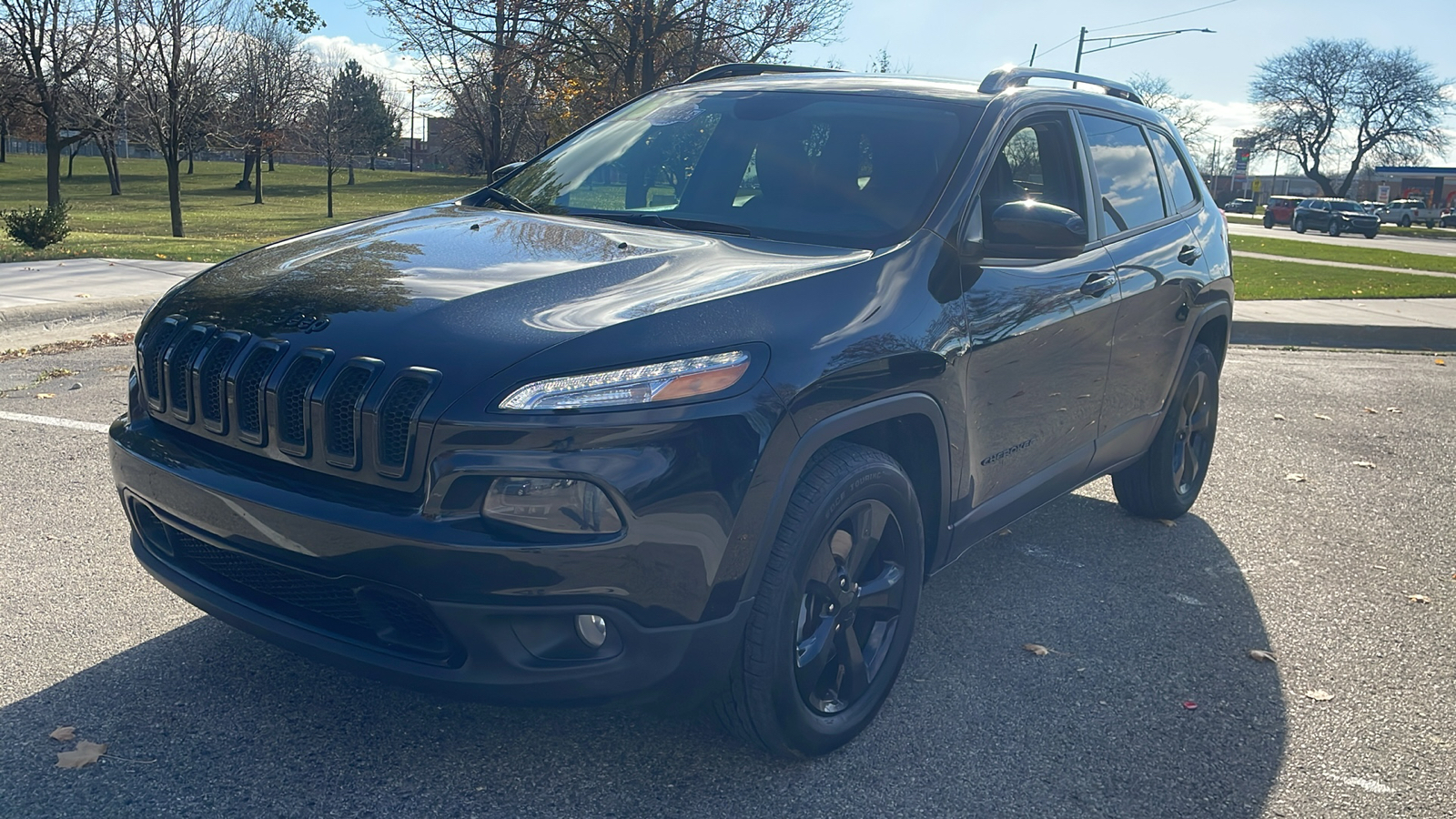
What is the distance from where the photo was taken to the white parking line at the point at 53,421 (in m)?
6.04

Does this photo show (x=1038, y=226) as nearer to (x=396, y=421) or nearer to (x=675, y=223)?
(x=675, y=223)

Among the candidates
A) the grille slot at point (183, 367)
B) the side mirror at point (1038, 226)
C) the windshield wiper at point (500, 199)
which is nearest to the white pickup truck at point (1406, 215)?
the side mirror at point (1038, 226)

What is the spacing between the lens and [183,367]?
2898 mm

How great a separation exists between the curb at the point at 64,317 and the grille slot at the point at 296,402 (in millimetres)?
7129

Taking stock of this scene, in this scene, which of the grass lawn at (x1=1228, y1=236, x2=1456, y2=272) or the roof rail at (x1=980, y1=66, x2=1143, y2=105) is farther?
the grass lawn at (x1=1228, y1=236, x2=1456, y2=272)

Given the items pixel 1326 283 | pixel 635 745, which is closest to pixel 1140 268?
pixel 635 745

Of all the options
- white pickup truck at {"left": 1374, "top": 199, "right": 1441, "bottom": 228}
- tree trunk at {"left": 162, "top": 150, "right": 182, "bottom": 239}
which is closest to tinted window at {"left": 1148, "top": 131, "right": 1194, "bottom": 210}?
tree trunk at {"left": 162, "top": 150, "right": 182, "bottom": 239}

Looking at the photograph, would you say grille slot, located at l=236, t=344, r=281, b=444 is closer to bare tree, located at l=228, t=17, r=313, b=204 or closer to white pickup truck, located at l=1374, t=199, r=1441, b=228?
bare tree, located at l=228, t=17, r=313, b=204

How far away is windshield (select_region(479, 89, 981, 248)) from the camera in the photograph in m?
3.54

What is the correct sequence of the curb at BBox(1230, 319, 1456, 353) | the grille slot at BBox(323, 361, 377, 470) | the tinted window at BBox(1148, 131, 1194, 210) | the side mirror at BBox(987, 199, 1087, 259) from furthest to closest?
the curb at BBox(1230, 319, 1456, 353) < the tinted window at BBox(1148, 131, 1194, 210) < the side mirror at BBox(987, 199, 1087, 259) < the grille slot at BBox(323, 361, 377, 470)

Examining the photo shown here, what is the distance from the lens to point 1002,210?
339 centimetres

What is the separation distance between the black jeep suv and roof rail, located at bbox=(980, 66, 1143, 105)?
3 cm

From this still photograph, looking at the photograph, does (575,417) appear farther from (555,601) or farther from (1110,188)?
(1110,188)

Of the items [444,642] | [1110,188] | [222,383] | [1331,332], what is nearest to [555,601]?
[444,642]
